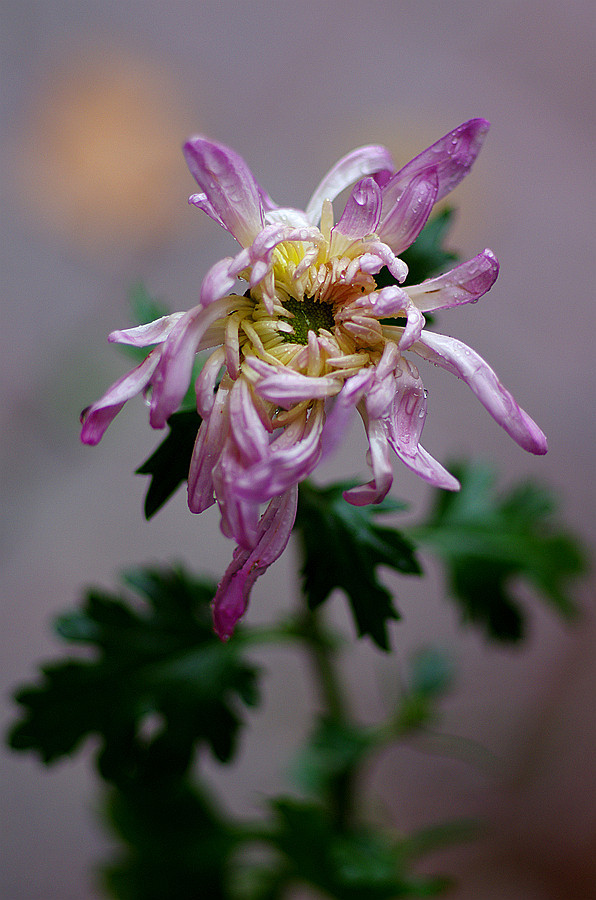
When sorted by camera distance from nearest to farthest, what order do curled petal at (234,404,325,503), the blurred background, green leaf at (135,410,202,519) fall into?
curled petal at (234,404,325,503), green leaf at (135,410,202,519), the blurred background

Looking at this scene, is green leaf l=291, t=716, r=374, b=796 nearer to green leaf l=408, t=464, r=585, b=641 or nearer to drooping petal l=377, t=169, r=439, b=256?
green leaf l=408, t=464, r=585, b=641

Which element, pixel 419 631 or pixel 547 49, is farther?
pixel 547 49

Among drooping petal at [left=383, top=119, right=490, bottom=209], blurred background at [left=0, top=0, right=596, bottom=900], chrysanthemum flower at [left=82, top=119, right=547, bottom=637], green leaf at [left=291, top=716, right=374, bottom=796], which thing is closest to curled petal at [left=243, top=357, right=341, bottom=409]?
chrysanthemum flower at [left=82, top=119, right=547, bottom=637]

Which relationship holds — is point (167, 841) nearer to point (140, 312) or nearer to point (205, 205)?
point (140, 312)

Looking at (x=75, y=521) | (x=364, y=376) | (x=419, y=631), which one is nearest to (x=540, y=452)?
(x=364, y=376)

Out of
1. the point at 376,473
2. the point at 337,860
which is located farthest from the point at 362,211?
the point at 337,860

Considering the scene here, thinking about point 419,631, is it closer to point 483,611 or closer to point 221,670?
point 483,611
